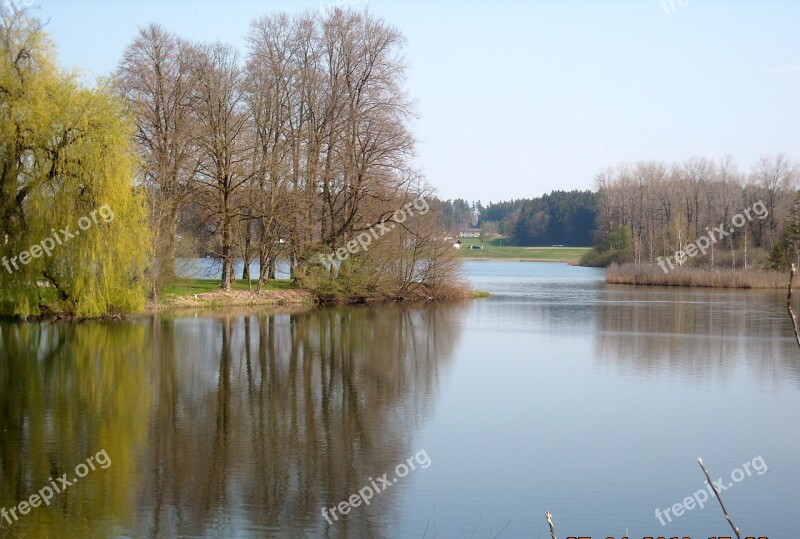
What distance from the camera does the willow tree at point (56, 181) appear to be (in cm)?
2245

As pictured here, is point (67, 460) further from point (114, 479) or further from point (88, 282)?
point (88, 282)

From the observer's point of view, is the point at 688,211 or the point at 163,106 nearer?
the point at 163,106

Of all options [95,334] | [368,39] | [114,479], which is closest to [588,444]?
[114,479]

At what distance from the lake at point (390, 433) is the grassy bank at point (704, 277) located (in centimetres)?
2436

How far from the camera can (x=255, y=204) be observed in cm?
3262

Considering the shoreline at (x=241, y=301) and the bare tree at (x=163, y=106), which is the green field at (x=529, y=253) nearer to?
the shoreline at (x=241, y=301)

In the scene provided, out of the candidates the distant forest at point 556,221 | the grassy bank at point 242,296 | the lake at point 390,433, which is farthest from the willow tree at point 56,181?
the distant forest at point 556,221

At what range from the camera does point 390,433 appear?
11.9 metres

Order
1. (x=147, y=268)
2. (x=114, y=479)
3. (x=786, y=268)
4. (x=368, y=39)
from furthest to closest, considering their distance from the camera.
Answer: (x=786, y=268) → (x=368, y=39) → (x=147, y=268) → (x=114, y=479)

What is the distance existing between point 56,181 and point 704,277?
36293 mm

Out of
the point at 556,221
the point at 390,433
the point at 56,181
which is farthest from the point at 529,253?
the point at 390,433

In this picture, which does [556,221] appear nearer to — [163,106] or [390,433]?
[163,106]

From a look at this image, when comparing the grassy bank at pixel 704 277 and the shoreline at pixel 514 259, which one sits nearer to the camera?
the grassy bank at pixel 704 277

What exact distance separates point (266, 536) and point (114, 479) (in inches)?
103
